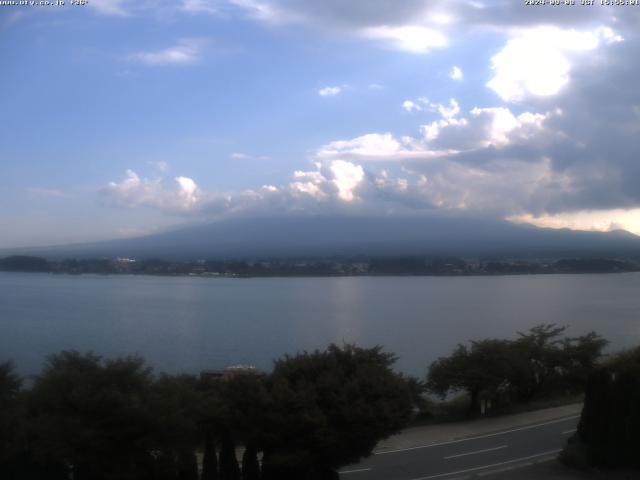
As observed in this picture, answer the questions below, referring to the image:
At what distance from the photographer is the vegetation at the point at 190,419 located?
7.29 m

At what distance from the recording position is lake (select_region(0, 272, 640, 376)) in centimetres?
2598

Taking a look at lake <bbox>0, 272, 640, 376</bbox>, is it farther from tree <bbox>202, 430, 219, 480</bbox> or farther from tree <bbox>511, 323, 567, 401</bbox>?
tree <bbox>202, 430, 219, 480</bbox>

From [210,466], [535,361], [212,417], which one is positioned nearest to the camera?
[210,466]

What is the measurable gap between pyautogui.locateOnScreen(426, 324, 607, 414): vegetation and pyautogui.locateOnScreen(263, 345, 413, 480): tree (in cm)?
623

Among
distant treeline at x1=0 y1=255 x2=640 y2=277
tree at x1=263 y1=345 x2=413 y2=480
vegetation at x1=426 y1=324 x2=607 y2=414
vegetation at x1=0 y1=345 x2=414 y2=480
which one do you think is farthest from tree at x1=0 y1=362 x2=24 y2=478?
distant treeline at x1=0 y1=255 x2=640 y2=277

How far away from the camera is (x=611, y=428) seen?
9203 millimetres

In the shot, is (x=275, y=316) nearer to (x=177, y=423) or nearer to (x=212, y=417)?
(x=212, y=417)

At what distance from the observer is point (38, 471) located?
730cm

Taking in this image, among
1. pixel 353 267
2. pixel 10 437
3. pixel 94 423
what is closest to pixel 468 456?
pixel 94 423

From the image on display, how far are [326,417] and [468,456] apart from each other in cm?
323

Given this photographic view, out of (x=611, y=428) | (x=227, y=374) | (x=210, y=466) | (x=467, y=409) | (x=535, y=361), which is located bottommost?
(x=467, y=409)

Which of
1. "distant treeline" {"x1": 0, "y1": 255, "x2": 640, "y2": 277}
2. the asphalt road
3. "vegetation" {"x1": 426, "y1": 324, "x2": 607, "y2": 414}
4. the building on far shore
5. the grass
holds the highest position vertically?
"distant treeline" {"x1": 0, "y1": 255, "x2": 640, "y2": 277}

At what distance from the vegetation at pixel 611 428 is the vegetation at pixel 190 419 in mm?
2516

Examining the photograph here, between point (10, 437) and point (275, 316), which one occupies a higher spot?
point (10, 437)
